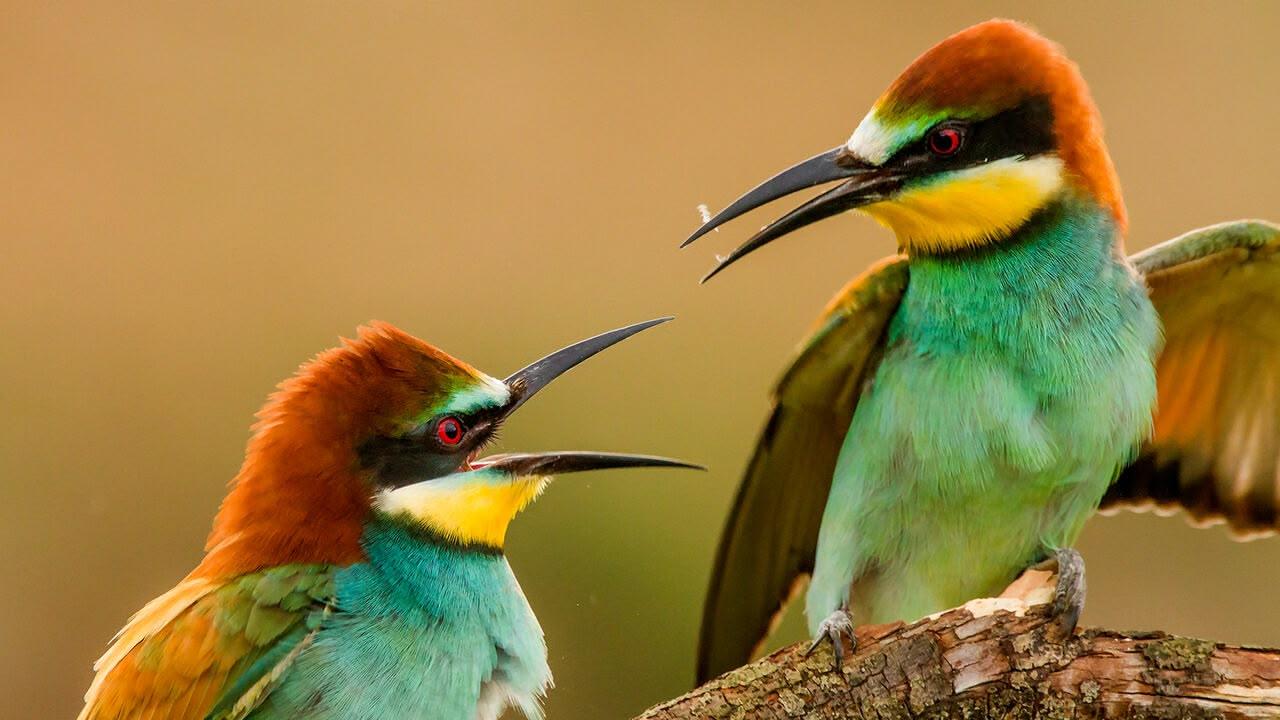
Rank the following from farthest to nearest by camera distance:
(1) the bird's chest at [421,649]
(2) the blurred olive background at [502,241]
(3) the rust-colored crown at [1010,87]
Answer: (2) the blurred olive background at [502,241], (3) the rust-colored crown at [1010,87], (1) the bird's chest at [421,649]

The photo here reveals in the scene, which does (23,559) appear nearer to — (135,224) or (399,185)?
(135,224)

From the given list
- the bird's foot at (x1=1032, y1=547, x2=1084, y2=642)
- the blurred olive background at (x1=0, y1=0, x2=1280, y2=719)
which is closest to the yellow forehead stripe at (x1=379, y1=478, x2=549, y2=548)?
the bird's foot at (x1=1032, y1=547, x2=1084, y2=642)

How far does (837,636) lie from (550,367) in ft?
2.34

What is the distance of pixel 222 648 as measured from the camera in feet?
7.78

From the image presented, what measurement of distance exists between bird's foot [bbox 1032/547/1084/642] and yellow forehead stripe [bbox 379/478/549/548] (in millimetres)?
856

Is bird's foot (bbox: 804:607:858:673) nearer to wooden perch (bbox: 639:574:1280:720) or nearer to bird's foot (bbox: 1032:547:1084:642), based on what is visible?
wooden perch (bbox: 639:574:1280:720)

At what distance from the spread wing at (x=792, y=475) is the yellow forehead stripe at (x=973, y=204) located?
0.55 ft

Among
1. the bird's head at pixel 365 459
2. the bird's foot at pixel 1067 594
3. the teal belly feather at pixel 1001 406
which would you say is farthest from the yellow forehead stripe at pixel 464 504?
the bird's foot at pixel 1067 594

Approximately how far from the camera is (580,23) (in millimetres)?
6402

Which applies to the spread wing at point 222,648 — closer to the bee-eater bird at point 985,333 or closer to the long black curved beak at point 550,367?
the long black curved beak at point 550,367

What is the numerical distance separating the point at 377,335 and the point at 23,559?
3093 millimetres

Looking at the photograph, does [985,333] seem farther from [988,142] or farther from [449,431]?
[449,431]

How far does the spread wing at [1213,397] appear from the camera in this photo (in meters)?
2.78

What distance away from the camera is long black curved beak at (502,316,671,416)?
8.34ft
